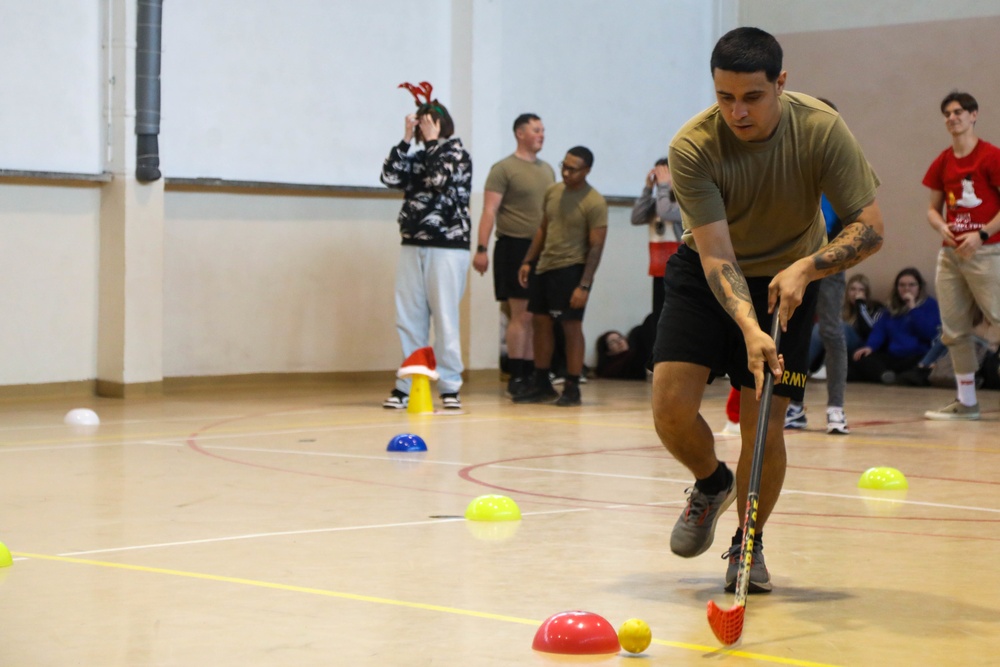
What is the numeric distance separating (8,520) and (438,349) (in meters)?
4.55

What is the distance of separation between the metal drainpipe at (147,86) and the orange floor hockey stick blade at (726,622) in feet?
24.8

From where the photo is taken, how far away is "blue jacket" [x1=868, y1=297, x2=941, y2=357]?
37.7 feet

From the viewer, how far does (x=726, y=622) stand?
3111mm

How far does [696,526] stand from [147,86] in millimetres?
7070

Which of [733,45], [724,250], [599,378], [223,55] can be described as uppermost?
[223,55]

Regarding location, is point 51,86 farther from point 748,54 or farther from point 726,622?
point 726,622

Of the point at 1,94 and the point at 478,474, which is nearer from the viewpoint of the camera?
the point at 478,474

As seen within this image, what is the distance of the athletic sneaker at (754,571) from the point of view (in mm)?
3754

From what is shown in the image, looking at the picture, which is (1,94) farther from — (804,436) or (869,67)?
(869,67)

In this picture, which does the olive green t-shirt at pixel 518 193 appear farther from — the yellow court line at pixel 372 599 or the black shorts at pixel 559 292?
the yellow court line at pixel 372 599

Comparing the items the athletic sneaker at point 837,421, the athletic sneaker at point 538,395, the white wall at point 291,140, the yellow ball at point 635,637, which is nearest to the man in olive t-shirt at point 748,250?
the yellow ball at point 635,637

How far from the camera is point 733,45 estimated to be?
11.2 ft

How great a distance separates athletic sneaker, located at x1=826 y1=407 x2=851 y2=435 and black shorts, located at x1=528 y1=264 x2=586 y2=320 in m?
2.03

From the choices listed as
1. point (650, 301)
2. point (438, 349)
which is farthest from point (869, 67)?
point (438, 349)
